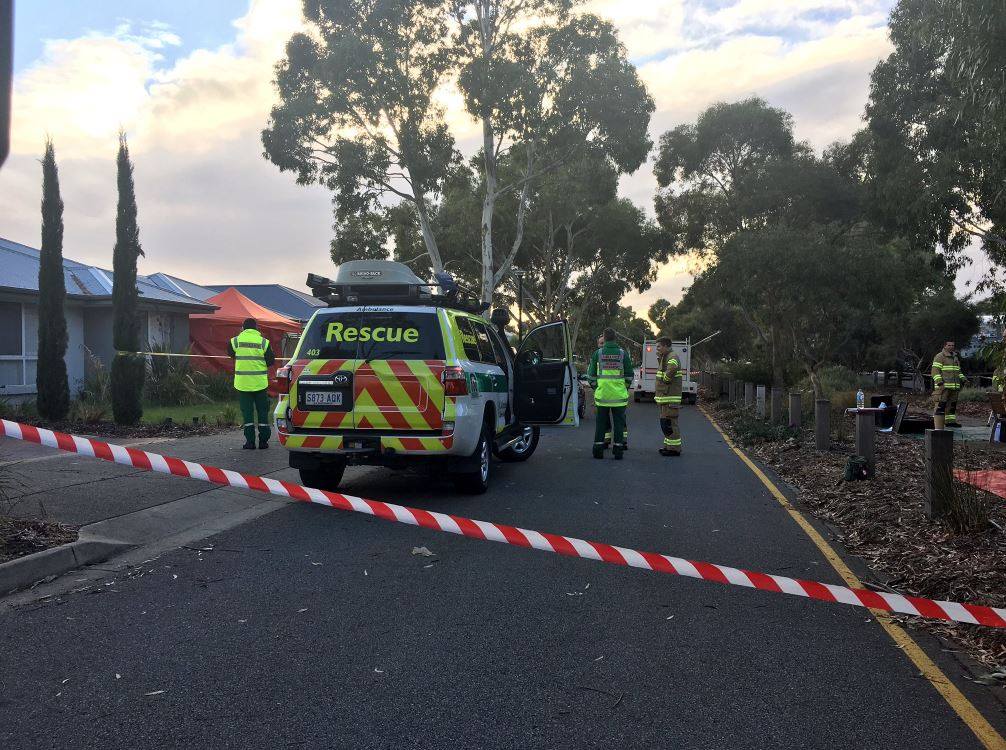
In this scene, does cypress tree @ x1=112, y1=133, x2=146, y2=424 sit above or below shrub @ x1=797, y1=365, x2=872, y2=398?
above

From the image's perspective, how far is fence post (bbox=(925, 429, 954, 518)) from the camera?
6883 mm

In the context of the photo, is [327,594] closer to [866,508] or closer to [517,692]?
[517,692]

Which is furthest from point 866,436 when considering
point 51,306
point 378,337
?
point 51,306

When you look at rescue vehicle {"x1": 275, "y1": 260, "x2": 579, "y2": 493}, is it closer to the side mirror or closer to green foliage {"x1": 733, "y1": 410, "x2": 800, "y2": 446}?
the side mirror

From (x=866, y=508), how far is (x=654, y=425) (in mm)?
11337

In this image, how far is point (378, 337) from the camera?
8.30 meters

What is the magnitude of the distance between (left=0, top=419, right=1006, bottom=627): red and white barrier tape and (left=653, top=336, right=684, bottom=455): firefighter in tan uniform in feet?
24.9

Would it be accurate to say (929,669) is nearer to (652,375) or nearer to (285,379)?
(285,379)

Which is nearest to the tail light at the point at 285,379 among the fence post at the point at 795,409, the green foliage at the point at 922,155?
the fence post at the point at 795,409

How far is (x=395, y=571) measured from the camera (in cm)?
575

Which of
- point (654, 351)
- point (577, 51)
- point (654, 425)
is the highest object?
point (577, 51)

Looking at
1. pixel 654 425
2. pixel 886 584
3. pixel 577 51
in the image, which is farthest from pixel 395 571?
pixel 577 51

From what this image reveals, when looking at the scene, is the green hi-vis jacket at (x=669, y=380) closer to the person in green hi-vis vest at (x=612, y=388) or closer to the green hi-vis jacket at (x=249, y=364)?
the person in green hi-vis vest at (x=612, y=388)

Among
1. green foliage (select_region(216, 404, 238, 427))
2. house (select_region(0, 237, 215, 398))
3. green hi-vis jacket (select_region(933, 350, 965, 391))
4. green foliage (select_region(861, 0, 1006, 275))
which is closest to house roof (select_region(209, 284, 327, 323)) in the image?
house (select_region(0, 237, 215, 398))
